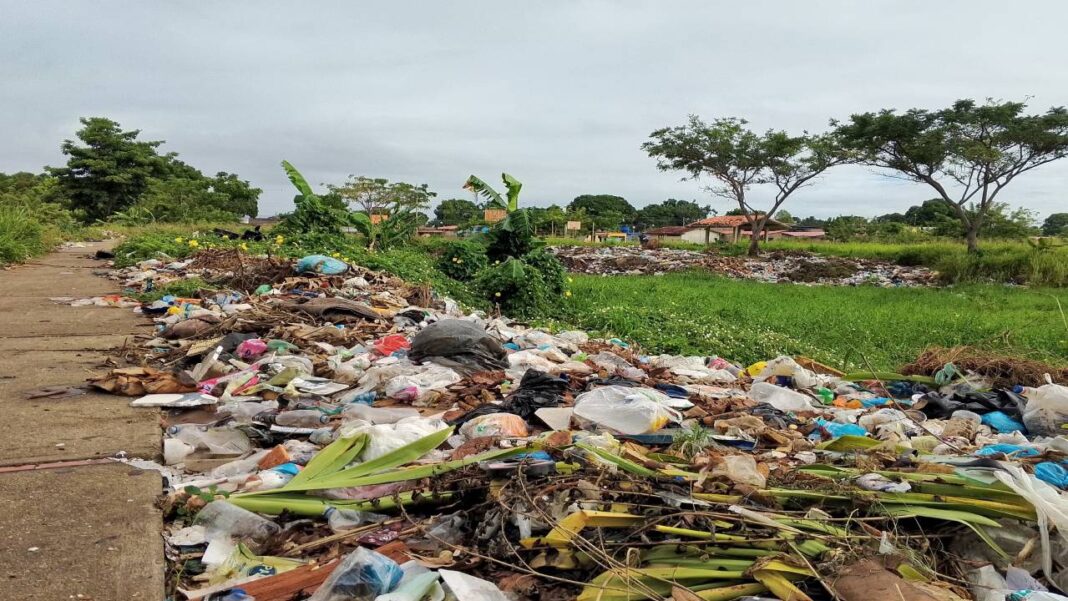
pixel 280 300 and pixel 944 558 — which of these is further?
pixel 280 300

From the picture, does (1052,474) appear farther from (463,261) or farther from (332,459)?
(463,261)

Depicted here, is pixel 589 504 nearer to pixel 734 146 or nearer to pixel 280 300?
pixel 280 300

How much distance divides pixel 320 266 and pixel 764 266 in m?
16.6

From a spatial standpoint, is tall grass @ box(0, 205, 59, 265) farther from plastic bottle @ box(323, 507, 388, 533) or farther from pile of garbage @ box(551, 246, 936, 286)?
pile of garbage @ box(551, 246, 936, 286)

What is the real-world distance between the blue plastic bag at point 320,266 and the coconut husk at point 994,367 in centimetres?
547

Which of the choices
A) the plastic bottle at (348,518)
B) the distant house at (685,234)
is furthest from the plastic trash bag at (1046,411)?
the distant house at (685,234)

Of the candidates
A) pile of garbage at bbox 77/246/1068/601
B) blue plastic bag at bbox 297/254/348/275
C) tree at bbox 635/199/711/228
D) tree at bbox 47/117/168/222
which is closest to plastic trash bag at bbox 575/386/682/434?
pile of garbage at bbox 77/246/1068/601

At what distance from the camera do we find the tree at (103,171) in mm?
24641

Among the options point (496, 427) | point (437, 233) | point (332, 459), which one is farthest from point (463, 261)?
point (437, 233)

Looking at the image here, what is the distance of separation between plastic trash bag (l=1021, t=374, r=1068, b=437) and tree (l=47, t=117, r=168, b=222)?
2809 cm

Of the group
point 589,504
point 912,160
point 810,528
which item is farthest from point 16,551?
point 912,160

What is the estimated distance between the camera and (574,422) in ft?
9.57

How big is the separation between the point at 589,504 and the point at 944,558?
0.91 metres

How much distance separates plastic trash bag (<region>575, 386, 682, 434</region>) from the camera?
2.77m
